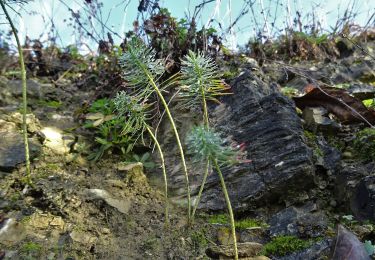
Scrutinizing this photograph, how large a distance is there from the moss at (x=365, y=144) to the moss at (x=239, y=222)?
0.96 meters

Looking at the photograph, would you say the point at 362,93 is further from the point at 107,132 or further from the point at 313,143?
the point at 107,132

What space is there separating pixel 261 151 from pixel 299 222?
62 cm

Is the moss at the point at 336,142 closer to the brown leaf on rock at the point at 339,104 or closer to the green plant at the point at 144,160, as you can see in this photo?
the brown leaf on rock at the point at 339,104

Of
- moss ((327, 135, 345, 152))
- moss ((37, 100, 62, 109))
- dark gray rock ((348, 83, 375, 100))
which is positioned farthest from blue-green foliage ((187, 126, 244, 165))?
dark gray rock ((348, 83, 375, 100))

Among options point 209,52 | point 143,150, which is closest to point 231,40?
point 209,52

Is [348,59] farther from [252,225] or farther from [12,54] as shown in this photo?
[12,54]

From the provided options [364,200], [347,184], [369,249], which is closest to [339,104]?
[347,184]

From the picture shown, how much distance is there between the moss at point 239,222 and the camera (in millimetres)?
2447

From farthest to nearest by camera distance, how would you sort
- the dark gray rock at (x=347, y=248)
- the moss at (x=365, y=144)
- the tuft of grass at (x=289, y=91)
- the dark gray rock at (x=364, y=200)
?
the tuft of grass at (x=289, y=91)
the moss at (x=365, y=144)
the dark gray rock at (x=364, y=200)
the dark gray rock at (x=347, y=248)

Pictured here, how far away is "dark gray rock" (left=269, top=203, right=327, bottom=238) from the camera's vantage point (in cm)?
226

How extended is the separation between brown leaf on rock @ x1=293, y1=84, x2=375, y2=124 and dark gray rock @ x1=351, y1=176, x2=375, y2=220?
103 centimetres

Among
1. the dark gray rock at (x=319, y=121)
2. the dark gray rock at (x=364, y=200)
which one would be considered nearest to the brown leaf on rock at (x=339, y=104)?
the dark gray rock at (x=319, y=121)

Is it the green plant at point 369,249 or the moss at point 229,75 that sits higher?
the moss at point 229,75

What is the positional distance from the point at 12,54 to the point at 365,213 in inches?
174
